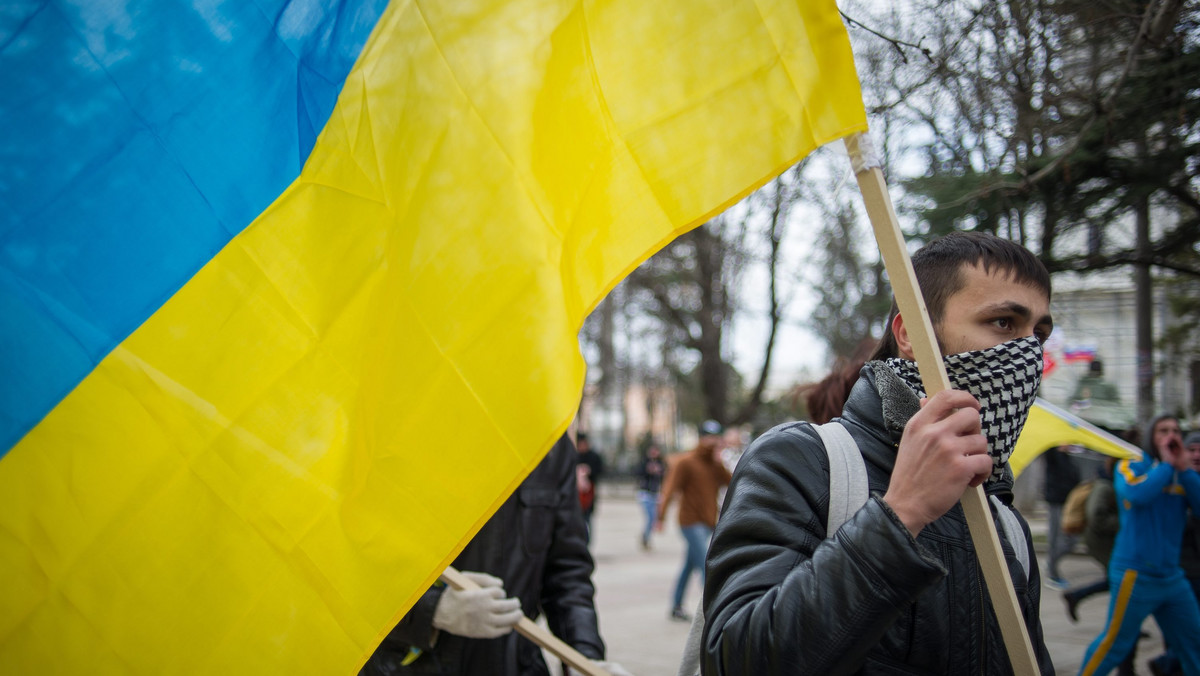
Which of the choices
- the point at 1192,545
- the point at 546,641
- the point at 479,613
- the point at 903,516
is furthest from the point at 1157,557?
the point at 903,516

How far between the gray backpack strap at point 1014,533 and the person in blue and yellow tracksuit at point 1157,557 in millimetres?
4763

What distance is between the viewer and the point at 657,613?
10.7 meters

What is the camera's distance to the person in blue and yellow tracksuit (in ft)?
20.1

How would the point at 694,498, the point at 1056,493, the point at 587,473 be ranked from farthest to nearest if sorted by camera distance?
the point at 587,473 < the point at 1056,493 < the point at 694,498

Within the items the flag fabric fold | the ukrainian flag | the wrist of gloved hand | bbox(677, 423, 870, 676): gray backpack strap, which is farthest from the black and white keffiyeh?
the flag fabric fold

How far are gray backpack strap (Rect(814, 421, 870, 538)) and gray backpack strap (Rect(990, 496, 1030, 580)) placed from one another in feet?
1.51

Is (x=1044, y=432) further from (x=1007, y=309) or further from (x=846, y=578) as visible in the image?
(x=846, y=578)

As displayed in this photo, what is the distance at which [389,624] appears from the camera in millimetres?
1905

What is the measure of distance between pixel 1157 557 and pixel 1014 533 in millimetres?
4970

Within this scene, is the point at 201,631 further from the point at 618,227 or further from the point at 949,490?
the point at 949,490

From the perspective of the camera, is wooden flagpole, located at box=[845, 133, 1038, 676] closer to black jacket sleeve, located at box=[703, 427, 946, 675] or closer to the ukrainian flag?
black jacket sleeve, located at box=[703, 427, 946, 675]

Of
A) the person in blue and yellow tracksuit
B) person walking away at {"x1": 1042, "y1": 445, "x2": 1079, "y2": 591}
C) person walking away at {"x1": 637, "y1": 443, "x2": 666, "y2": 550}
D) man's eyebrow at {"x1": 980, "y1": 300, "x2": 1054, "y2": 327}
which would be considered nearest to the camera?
man's eyebrow at {"x1": 980, "y1": 300, "x2": 1054, "y2": 327}

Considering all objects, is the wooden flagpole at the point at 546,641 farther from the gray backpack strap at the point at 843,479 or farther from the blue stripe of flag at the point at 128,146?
the gray backpack strap at the point at 843,479

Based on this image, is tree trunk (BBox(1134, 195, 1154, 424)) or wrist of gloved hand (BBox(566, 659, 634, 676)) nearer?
wrist of gloved hand (BBox(566, 659, 634, 676))
